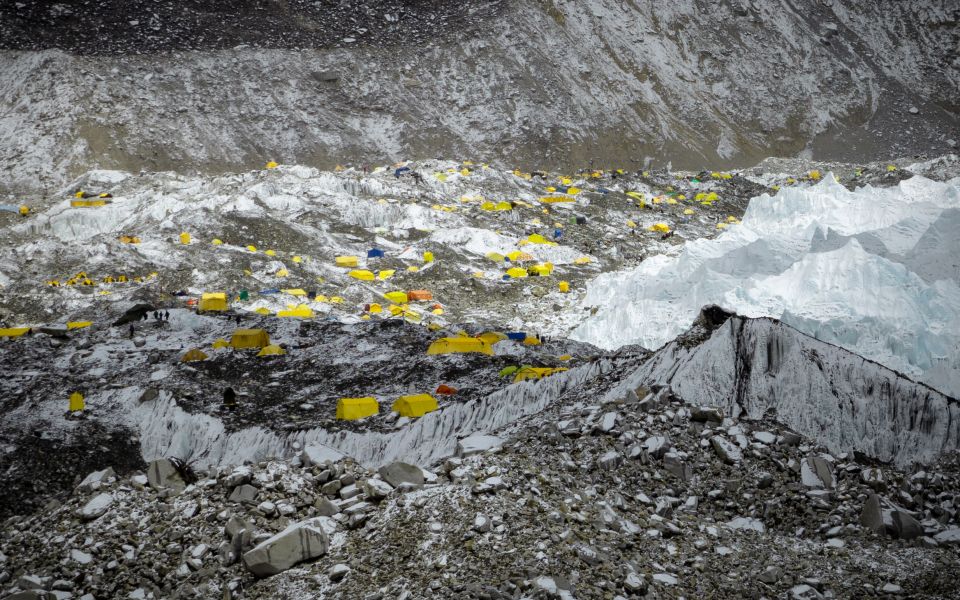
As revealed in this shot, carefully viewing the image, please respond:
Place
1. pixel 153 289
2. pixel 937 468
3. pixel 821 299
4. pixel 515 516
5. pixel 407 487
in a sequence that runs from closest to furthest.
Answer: pixel 515 516 → pixel 407 487 → pixel 937 468 → pixel 821 299 → pixel 153 289

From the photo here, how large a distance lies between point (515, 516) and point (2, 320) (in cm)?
1970

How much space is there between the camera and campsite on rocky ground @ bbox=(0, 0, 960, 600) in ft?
20.2

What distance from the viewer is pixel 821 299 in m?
16.7

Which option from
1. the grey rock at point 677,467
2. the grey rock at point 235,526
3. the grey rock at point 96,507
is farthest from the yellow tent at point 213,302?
the grey rock at point 677,467

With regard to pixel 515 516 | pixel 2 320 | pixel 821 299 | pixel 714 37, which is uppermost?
pixel 714 37

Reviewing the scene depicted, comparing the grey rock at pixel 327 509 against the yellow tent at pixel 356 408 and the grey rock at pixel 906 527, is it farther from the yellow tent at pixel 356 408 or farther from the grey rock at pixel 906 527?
the grey rock at pixel 906 527

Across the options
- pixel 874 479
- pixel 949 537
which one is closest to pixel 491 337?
pixel 874 479

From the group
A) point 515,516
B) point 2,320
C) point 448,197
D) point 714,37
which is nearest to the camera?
point 515,516

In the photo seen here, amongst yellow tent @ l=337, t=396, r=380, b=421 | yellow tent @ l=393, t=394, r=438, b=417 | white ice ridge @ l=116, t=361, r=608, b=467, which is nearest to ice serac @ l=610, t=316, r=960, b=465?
white ice ridge @ l=116, t=361, r=608, b=467

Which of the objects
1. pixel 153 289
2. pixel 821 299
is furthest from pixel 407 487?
pixel 153 289

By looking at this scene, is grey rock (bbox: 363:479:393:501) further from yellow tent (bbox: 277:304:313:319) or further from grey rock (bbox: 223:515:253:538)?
yellow tent (bbox: 277:304:313:319)

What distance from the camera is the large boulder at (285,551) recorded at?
6016 mm

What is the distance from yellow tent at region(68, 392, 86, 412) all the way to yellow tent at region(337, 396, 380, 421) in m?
3.97

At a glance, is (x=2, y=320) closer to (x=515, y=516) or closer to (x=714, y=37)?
(x=515, y=516)
